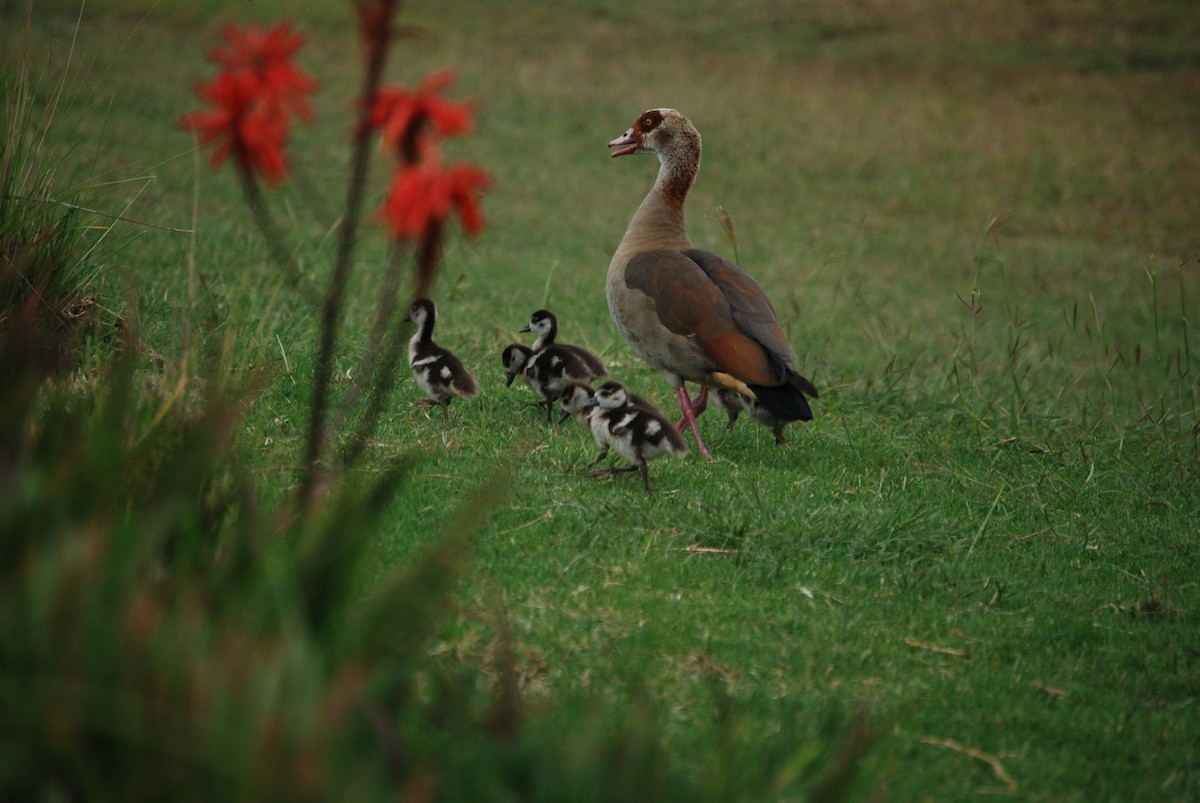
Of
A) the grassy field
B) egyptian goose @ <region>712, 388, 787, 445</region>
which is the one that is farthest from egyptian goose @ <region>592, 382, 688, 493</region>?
egyptian goose @ <region>712, 388, 787, 445</region>

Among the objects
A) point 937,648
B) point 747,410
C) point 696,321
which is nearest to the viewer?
point 937,648

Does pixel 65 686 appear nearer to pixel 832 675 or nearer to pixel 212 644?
pixel 212 644

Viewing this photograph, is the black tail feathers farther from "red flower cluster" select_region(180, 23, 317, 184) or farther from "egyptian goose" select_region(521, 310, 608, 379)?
"red flower cluster" select_region(180, 23, 317, 184)

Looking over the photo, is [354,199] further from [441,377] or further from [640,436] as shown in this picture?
[441,377]

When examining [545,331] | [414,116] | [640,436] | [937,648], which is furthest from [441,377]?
[414,116]

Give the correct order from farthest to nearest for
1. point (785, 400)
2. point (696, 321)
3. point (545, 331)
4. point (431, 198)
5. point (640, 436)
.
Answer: point (545, 331) → point (696, 321) → point (785, 400) → point (640, 436) → point (431, 198)

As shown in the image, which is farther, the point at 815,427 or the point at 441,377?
the point at 815,427

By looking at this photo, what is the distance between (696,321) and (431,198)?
14.1ft

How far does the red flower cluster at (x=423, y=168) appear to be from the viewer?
260cm

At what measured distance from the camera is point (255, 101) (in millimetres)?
2727

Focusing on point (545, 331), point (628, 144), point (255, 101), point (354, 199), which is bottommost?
point (545, 331)

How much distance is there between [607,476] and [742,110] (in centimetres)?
1365

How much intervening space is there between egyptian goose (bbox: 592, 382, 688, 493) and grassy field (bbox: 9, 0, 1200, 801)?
179 millimetres

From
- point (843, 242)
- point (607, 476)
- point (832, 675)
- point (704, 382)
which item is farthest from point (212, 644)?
point (843, 242)
